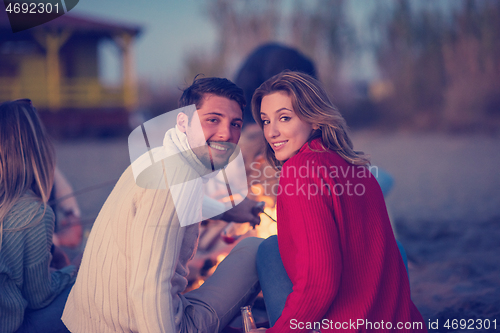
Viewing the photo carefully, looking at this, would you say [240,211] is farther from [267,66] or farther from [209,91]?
[267,66]

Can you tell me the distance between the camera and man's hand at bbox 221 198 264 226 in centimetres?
199

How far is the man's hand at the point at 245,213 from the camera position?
199 cm

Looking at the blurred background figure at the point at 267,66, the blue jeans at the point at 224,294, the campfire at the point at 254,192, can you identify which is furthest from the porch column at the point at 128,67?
the blue jeans at the point at 224,294

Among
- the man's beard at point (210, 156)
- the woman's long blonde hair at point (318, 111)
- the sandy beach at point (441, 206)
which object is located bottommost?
the sandy beach at point (441, 206)

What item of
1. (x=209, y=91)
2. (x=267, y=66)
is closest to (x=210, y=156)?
(x=209, y=91)

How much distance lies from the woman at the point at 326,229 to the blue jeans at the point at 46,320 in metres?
0.86

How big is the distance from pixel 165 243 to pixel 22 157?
2.58 ft

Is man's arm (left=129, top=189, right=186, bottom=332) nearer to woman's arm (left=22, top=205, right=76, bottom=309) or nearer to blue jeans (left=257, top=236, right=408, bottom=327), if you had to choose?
→ blue jeans (left=257, top=236, right=408, bottom=327)

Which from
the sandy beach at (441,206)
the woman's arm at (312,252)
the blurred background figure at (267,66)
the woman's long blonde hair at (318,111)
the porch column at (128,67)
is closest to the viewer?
the woman's arm at (312,252)

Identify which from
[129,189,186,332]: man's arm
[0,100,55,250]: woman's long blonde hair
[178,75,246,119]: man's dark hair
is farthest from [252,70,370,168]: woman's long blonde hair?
[0,100,55,250]: woman's long blonde hair

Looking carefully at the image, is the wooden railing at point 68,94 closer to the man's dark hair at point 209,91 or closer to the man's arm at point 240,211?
the man's arm at point 240,211

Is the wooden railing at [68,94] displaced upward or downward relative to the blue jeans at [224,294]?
upward

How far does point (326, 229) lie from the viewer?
118cm

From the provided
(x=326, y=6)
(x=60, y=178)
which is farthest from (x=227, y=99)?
(x=326, y=6)
